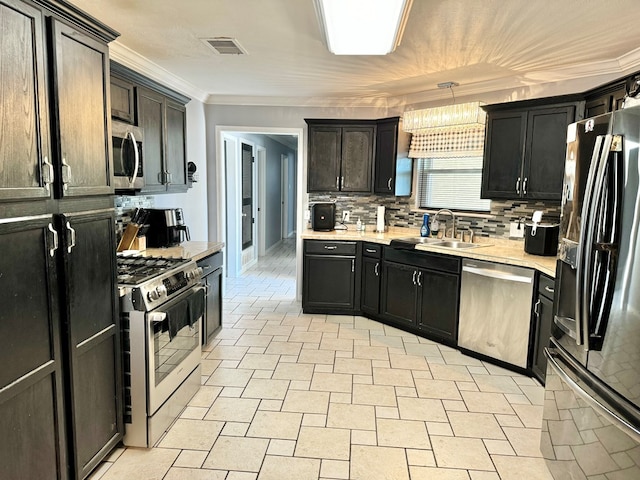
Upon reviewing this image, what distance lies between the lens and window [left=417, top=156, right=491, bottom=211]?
447 centimetres

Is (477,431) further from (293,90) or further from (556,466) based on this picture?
(293,90)

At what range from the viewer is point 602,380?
181 cm

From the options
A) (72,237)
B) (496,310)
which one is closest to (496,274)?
(496,310)

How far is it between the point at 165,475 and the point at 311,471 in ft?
2.42

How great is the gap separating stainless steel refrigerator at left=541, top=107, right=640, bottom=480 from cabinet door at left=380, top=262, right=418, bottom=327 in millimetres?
2077

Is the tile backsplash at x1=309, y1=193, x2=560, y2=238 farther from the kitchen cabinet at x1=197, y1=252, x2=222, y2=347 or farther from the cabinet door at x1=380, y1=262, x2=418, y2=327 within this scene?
the kitchen cabinet at x1=197, y1=252, x2=222, y2=347

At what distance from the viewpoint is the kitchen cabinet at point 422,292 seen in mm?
3867

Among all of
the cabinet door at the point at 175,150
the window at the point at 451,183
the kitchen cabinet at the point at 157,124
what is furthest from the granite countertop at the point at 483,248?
the kitchen cabinet at the point at 157,124

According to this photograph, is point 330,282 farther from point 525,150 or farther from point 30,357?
point 30,357

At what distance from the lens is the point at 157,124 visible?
3.47 metres

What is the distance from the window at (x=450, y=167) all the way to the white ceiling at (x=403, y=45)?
→ 461 millimetres

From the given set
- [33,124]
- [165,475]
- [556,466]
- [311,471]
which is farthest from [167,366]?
[556,466]

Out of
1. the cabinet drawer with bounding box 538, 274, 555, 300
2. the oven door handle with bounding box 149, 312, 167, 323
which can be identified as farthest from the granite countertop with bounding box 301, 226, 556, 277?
the oven door handle with bounding box 149, 312, 167, 323

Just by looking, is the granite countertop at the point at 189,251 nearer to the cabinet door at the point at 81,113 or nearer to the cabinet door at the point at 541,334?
the cabinet door at the point at 81,113
